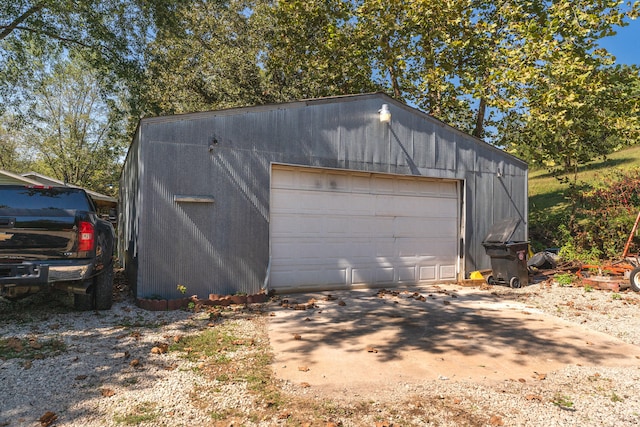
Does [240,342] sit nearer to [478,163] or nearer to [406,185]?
[406,185]

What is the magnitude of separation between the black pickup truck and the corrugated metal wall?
1073 millimetres

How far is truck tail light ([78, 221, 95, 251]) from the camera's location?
485cm

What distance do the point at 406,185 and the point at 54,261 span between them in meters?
6.56

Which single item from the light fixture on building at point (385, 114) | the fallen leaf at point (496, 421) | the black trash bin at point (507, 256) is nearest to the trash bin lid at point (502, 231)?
the black trash bin at point (507, 256)

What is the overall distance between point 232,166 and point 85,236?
256 cm

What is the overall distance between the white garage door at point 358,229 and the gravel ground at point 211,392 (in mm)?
2833

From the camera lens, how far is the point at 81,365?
3.76m

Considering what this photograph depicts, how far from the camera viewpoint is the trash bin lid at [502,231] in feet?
28.5

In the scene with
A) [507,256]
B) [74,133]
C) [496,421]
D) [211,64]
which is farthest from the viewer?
[74,133]

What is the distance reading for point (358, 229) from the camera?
8.20 metres

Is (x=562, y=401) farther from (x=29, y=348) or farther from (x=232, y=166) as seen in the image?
(x=232, y=166)

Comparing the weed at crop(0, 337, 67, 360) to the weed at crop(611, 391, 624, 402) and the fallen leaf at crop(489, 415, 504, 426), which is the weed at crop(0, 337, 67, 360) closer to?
the fallen leaf at crop(489, 415, 504, 426)

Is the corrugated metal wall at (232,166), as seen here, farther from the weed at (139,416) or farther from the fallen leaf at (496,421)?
the fallen leaf at (496,421)

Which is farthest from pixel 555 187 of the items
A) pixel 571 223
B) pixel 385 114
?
pixel 385 114
